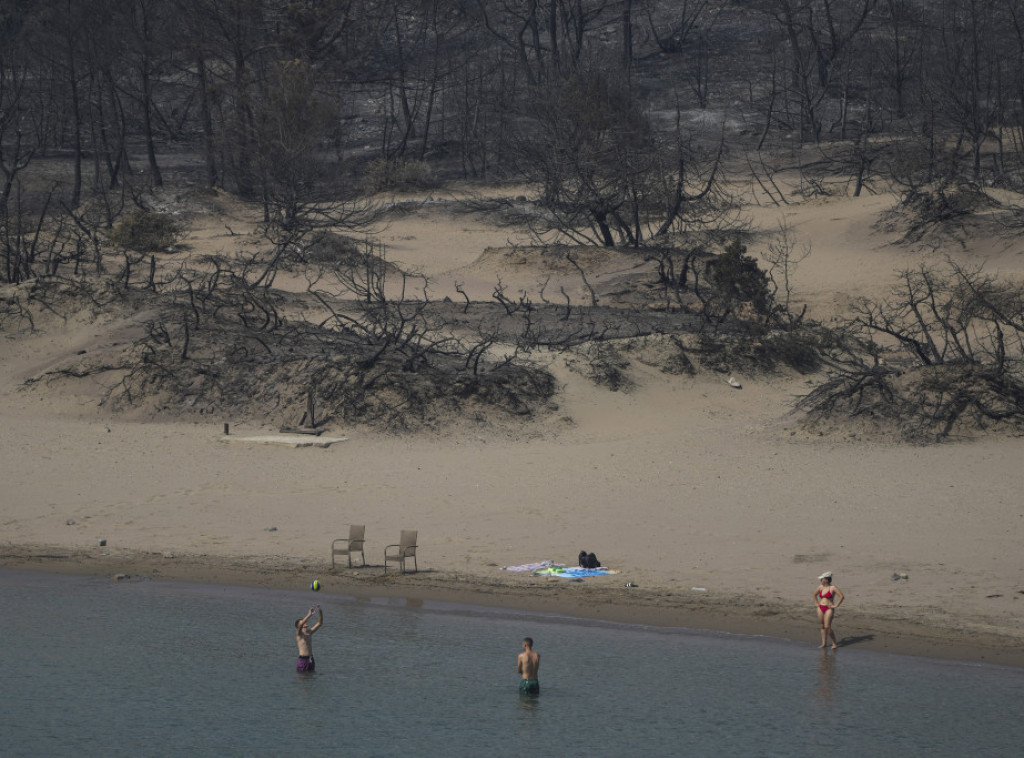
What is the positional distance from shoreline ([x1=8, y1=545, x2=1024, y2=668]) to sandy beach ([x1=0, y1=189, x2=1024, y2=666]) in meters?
0.02

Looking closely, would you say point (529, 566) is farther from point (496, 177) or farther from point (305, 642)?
point (496, 177)

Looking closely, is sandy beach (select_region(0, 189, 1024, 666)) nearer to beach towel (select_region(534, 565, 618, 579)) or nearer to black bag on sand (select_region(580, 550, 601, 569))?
beach towel (select_region(534, 565, 618, 579))

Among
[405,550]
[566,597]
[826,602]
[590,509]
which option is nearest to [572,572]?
[566,597]

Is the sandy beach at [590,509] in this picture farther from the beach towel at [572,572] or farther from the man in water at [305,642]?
the man in water at [305,642]

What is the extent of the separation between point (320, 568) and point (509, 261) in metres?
19.4

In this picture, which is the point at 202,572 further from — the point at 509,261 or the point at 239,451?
the point at 509,261

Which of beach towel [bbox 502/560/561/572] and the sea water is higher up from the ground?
beach towel [bbox 502/560/561/572]

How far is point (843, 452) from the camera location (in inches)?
710

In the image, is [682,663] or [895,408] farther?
[895,408]

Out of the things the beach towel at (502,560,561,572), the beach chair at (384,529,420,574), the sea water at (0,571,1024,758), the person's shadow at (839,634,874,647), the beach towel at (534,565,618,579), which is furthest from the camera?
the beach towel at (502,560,561,572)

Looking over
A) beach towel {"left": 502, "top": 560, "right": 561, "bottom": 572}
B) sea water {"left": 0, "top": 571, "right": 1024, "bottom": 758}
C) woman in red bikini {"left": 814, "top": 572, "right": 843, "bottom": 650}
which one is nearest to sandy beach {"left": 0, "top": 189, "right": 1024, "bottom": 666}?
beach towel {"left": 502, "top": 560, "right": 561, "bottom": 572}

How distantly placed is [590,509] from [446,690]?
447 centimetres

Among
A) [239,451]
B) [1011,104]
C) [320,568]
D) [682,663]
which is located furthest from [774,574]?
[1011,104]

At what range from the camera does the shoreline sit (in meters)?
11.8
